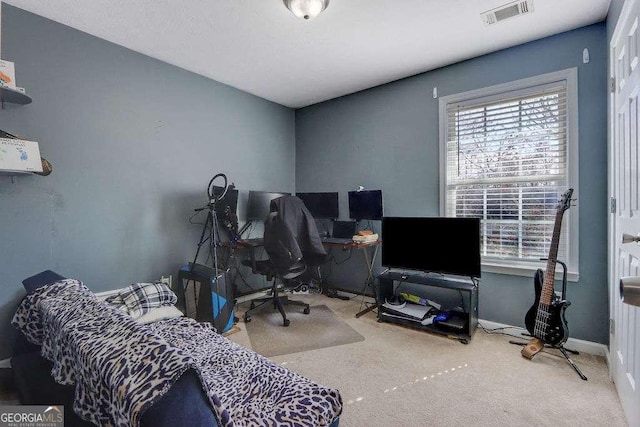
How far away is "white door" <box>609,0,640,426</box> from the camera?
4.70 feet

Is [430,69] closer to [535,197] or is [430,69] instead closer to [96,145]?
[535,197]

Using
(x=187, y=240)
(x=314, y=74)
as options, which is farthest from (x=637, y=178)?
(x=187, y=240)

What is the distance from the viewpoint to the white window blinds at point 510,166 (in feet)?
8.38

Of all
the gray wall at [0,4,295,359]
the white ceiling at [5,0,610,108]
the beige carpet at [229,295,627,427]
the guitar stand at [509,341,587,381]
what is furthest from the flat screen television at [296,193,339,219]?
the guitar stand at [509,341,587,381]

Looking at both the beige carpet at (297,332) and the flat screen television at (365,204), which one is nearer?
the beige carpet at (297,332)

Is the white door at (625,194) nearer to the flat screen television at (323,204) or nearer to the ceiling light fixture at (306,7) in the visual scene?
the ceiling light fixture at (306,7)

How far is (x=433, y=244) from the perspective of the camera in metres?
2.88

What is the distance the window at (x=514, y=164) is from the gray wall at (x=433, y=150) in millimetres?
85

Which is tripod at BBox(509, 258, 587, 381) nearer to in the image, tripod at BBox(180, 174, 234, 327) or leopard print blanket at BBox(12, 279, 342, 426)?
leopard print blanket at BBox(12, 279, 342, 426)

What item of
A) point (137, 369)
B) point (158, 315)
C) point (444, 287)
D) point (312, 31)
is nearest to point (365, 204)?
point (444, 287)

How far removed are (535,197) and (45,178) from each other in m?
3.95

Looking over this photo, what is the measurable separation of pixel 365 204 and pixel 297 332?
5.21 feet

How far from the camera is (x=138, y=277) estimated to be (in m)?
2.83
